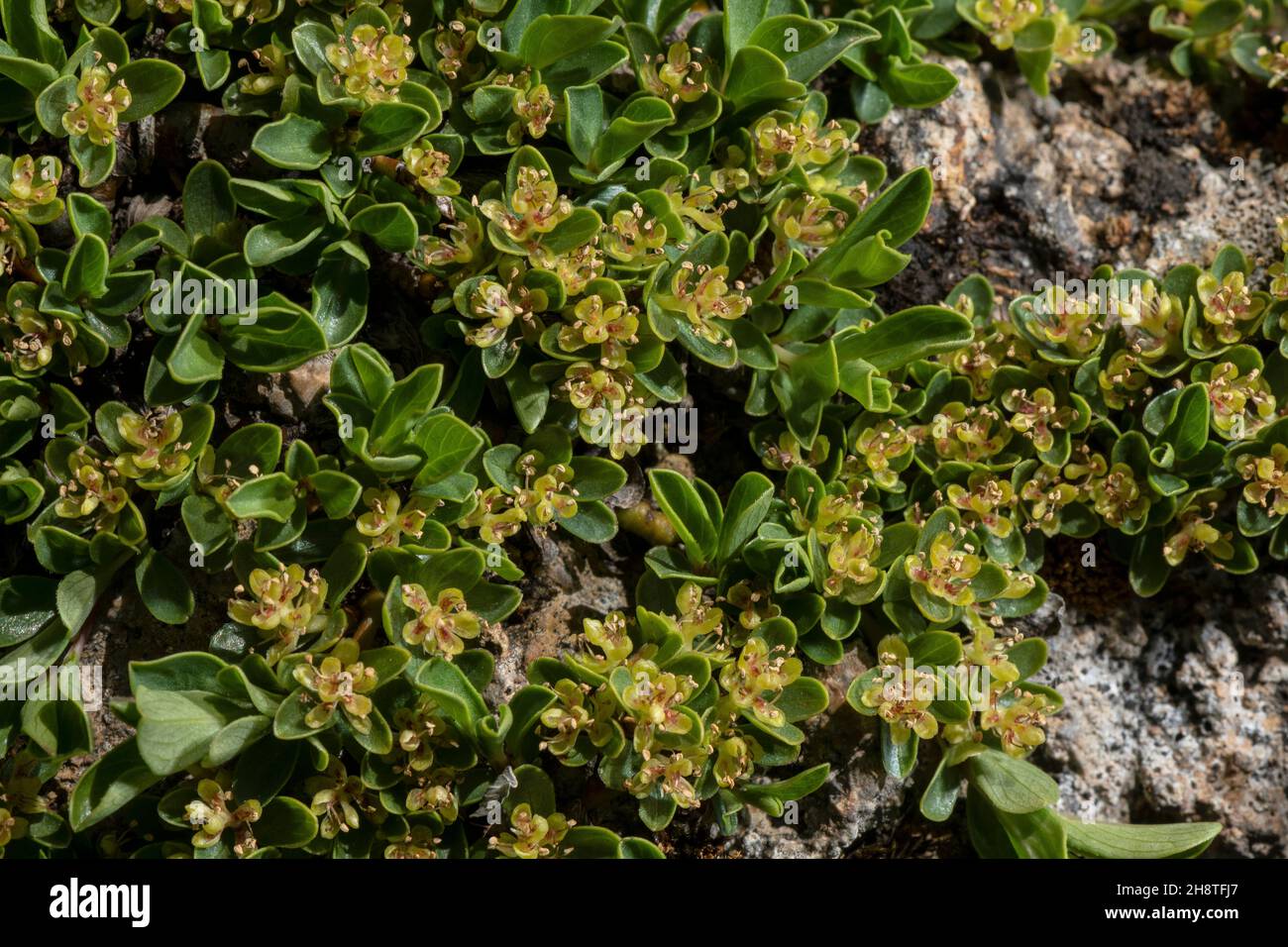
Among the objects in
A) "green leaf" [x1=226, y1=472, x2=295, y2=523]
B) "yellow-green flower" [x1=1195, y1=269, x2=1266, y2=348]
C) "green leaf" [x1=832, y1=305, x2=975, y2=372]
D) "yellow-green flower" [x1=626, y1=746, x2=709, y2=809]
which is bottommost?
"yellow-green flower" [x1=626, y1=746, x2=709, y2=809]

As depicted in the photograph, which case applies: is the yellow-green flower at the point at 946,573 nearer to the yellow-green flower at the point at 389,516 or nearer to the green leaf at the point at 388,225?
the yellow-green flower at the point at 389,516

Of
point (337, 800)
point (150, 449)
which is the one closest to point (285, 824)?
point (337, 800)

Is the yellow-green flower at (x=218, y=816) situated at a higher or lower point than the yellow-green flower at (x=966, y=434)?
lower

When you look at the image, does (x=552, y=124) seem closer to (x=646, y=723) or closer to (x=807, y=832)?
(x=646, y=723)

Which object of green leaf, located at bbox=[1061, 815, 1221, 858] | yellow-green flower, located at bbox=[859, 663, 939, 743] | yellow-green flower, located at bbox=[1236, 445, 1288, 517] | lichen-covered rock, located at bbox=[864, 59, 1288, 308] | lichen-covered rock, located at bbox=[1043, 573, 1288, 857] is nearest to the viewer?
yellow-green flower, located at bbox=[859, 663, 939, 743]

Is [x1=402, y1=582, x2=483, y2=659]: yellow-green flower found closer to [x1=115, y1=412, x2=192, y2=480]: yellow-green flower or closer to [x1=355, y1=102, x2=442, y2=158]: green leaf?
[x1=115, y1=412, x2=192, y2=480]: yellow-green flower

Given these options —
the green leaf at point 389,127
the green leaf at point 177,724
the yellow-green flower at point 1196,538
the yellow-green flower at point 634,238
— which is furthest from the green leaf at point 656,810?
the green leaf at point 389,127

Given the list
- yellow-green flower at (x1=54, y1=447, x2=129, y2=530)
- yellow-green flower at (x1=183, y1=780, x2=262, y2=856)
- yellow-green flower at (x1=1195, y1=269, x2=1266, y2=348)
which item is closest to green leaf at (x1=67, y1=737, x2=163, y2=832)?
yellow-green flower at (x1=183, y1=780, x2=262, y2=856)

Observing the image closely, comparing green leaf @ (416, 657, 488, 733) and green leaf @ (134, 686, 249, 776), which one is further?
green leaf @ (416, 657, 488, 733)

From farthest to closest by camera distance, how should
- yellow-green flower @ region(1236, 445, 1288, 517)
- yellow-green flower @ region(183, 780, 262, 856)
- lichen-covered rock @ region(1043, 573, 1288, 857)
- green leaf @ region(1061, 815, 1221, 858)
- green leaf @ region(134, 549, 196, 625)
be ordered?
lichen-covered rock @ region(1043, 573, 1288, 857) → yellow-green flower @ region(1236, 445, 1288, 517) → green leaf @ region(1061, 815, 1221, 858) → green leaf @ region(134, 549, 196, 625) → yellow-green flower @ region(183, 780, 262, 856)
